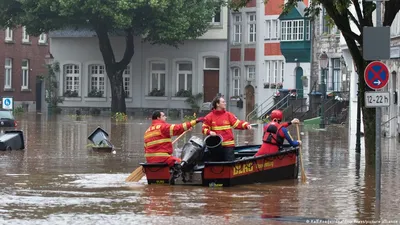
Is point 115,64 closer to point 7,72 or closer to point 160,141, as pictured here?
point 7,72

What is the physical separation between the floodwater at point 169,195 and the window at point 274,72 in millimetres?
36458

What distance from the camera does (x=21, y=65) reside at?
7956 cm

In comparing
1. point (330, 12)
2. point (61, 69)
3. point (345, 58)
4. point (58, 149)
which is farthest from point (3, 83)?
point (330, 12)

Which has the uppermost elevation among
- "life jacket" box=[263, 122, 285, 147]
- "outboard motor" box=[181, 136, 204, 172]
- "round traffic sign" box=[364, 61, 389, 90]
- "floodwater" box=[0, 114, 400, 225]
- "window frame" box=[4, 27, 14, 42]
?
"window frame" box=[4, 27, 14, 42]

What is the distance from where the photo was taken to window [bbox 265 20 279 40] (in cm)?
6612

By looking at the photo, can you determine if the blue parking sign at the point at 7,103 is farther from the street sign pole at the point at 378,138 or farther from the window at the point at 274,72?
the street sign pole at the point at 378,138

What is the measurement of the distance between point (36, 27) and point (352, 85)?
76.9 ft

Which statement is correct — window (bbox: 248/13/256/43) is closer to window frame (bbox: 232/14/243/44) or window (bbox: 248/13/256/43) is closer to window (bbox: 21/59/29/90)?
window frame (bbox: 232/14/243/44)

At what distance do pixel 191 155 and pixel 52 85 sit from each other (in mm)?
55714

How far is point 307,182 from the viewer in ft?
68.8

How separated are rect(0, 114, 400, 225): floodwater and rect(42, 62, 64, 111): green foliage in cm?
4516

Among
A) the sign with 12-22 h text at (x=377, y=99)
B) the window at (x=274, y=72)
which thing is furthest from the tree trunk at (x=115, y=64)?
the sign with 12-22 h text at (x=377, y=99)

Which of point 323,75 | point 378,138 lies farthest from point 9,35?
point 378,138

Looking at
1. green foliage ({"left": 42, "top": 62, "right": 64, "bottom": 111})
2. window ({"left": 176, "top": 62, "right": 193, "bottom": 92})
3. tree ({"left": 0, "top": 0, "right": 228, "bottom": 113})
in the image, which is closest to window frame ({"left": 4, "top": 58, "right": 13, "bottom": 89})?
green foliage ({"left": 42, "top": 62, "right": 64, "bottom": 111})
